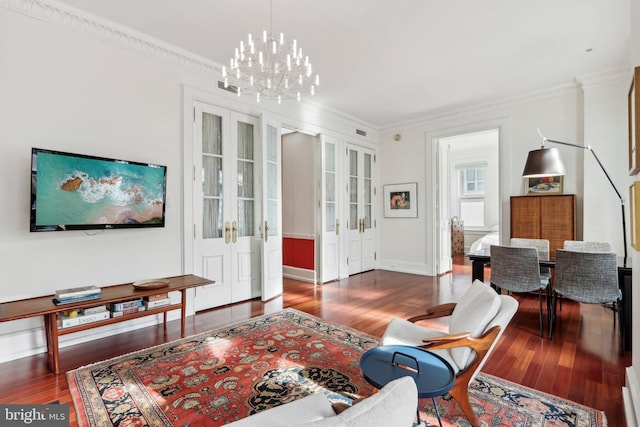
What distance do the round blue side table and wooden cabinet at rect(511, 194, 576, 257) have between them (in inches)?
147

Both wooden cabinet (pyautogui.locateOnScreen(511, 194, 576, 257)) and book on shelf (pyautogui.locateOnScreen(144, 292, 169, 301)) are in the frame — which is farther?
wooden cabinet (pyautogui.locateOnScreen(511, 194, 576, 257))

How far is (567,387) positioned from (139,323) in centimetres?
395

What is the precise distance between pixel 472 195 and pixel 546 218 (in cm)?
464

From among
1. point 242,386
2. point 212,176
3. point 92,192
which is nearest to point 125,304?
point 92,192

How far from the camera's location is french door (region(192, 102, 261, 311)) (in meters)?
3.91

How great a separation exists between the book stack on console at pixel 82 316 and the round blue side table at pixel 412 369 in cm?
240

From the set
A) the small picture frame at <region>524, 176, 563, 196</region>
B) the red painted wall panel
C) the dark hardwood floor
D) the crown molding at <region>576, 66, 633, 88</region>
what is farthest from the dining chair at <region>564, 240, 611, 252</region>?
the red painted wall panel

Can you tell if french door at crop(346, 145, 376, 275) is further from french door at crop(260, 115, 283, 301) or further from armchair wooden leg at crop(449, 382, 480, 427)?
armchair wooden leg at crop(449, 382, 480, 427)

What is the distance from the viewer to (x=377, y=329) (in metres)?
3.36

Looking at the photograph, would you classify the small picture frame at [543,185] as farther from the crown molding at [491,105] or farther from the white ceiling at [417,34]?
the white ceiling at [417,34]

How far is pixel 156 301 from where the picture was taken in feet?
10.2

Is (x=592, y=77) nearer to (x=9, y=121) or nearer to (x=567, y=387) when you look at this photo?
(x=567, y=387)

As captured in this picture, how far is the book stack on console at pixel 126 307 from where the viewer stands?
284 cm

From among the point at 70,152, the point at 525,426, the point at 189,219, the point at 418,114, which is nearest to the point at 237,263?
the point at 189,219
